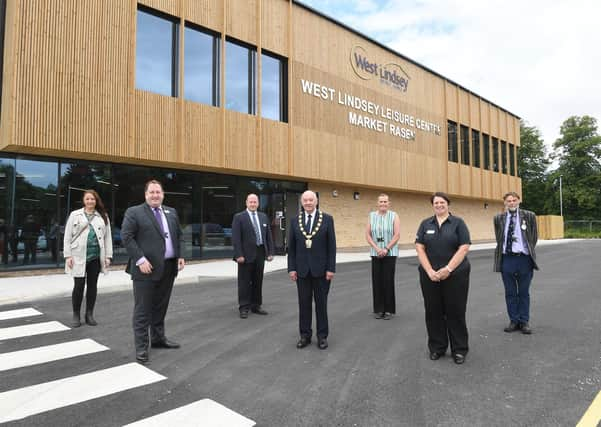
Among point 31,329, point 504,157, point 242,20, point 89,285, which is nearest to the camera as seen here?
point 31,329

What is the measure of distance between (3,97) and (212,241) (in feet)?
24.4

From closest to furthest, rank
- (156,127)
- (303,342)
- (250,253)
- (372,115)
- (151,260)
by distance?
(151,260)
(303,342)
(250,253)
(156,127)
(372,115)

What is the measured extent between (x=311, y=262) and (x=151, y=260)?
1820 millimetres

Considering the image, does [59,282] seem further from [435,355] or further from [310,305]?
[435,355]

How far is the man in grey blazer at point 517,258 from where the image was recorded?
520 cm

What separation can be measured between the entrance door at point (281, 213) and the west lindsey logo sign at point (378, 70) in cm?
697

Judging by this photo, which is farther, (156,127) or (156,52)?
(156,52)

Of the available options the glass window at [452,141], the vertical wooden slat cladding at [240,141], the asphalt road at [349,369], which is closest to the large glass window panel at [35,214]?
the asphalt road at [349,369]

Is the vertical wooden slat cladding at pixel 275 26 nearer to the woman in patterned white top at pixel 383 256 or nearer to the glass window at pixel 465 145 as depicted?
the woman in patterned white top at pixel 383 256

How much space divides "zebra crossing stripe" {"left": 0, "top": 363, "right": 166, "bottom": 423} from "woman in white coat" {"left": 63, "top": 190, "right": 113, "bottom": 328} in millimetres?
2194

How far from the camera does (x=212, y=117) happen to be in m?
13.1

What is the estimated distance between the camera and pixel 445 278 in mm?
4066

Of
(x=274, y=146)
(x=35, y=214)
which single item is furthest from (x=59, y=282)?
(x=274, y=146)

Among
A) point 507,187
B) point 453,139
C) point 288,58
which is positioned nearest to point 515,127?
point 507,187
